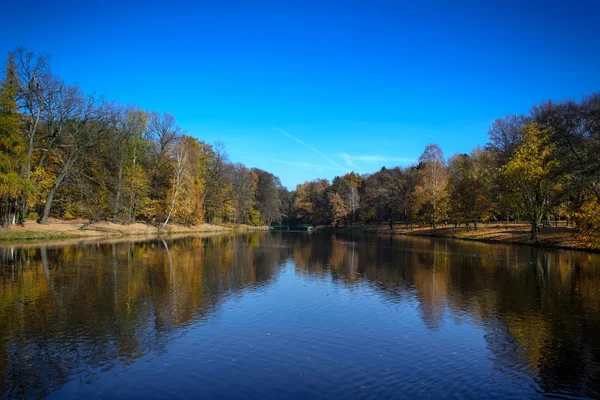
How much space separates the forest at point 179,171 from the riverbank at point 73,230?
136cm

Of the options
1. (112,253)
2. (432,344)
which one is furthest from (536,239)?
(112,253)

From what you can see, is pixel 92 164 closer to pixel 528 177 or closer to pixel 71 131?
pixel 71 131

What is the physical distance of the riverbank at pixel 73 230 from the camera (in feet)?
122

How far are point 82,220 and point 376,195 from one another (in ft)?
194

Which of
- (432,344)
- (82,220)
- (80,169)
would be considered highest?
(80,169)

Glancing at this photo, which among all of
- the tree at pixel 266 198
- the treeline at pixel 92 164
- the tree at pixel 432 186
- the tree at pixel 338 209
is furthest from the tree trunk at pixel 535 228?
the tree at pixel 266 198

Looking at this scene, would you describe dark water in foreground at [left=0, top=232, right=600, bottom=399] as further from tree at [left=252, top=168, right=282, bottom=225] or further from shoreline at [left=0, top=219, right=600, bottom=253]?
tree at [left=252, top=168, right=282, bottom=225]

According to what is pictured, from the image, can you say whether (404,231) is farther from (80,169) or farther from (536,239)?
(80,169)

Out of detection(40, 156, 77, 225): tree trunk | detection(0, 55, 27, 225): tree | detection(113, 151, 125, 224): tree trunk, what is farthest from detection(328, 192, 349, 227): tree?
detection(0, 55, 27, 225): tree

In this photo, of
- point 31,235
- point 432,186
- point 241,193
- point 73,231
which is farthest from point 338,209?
point 31,235

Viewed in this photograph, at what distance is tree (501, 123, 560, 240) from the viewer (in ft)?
130

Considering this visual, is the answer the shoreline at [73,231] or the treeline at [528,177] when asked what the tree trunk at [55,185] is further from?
the treeline at [528,177]

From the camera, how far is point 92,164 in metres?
48.5

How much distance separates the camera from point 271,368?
855cm
